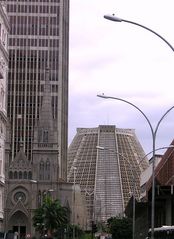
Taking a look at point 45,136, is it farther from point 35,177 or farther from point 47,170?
point 35,177

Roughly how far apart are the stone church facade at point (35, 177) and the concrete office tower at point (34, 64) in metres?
7.41

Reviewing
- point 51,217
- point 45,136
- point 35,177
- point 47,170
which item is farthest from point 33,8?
point 51,217

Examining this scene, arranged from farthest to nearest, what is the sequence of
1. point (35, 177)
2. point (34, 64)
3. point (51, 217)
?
point (34, 64) → point (35, 177) → point (51, 217)

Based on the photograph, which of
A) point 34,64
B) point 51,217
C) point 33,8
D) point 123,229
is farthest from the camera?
point 33,8

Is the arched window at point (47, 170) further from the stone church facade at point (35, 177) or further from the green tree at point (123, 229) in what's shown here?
the green tree at point (123, 229)

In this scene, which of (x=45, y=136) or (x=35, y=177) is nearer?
(x=35, y=177)

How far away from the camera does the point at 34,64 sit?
17538cm

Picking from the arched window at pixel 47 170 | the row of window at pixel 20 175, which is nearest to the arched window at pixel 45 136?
the arched window at pixel 47 170

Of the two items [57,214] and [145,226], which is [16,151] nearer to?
[57,214]

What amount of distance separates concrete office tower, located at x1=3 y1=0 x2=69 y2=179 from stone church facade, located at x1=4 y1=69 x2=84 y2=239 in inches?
292

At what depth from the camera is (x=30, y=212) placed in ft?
521

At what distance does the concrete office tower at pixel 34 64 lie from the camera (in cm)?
17238

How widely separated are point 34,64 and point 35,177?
108 feet

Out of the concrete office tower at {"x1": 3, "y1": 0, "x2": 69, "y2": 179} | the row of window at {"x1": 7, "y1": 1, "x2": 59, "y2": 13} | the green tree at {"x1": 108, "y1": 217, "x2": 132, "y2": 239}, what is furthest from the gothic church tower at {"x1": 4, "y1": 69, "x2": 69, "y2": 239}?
the green tree at {"x1": 108, "y1": 217, "x2": 132, "y2": 239}
